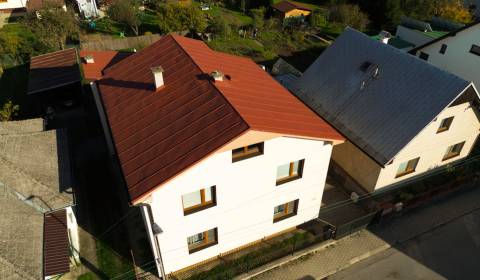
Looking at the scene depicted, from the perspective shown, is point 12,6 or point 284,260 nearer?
point 284,260

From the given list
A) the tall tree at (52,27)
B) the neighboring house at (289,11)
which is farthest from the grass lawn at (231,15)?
the tall tree at (52,27)

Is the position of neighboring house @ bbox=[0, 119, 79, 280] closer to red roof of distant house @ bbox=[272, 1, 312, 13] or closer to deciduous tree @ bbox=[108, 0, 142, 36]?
deciduous tree @ bbox=[108, 0, 142, 36]

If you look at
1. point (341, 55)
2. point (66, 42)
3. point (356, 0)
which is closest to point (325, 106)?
point (341, 55)

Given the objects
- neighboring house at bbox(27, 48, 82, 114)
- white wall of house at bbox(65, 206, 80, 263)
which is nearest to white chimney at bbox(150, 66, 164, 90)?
white wall of house at bbox(65, 206, 80, 263)

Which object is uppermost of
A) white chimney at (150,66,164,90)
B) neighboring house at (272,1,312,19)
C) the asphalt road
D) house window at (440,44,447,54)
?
white chimney at (150,66,164,90)

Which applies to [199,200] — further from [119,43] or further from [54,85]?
[119,43]

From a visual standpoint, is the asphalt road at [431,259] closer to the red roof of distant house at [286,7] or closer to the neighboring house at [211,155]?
the neighboring house at [211,155]

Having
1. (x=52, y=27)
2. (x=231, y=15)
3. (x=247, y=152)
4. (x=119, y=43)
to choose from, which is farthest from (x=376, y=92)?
(x=231, y=15)
